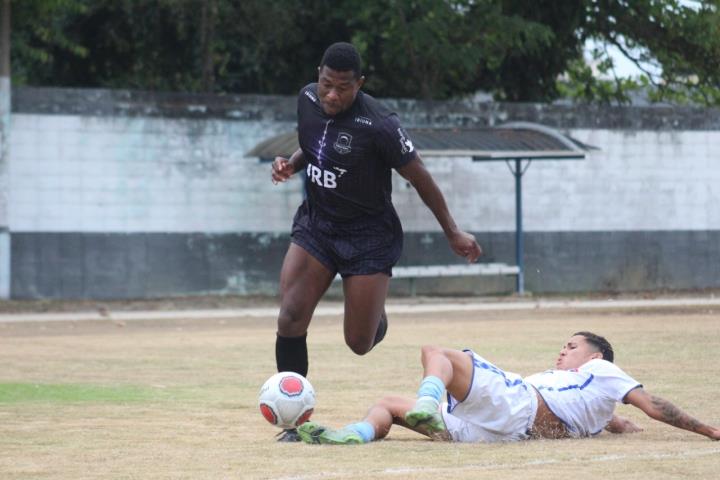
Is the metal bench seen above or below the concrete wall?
below

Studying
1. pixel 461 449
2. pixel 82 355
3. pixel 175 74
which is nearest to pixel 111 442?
pixel 461 449

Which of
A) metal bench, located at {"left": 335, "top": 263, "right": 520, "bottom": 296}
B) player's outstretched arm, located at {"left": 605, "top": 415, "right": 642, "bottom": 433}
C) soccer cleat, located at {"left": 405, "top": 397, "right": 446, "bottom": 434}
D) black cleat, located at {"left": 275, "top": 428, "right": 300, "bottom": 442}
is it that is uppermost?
soccer cleat, located at {"left": 405, "top": 397, "right": 446, "bottom": 434}

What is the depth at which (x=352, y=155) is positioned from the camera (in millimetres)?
8594

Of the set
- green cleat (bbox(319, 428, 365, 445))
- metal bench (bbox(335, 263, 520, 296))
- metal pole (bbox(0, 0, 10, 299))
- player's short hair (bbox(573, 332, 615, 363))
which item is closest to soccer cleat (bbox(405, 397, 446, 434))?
green cleat (bbox(319, 428, 365, 445))

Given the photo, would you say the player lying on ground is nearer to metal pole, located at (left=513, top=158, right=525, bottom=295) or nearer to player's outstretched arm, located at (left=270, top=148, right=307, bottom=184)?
player's outstretched arm, located at (left=270, top=148, right=307, bottom=184)

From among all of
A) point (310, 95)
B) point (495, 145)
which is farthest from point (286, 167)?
point (495, 145)

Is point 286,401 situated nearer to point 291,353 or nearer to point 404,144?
point 291,353

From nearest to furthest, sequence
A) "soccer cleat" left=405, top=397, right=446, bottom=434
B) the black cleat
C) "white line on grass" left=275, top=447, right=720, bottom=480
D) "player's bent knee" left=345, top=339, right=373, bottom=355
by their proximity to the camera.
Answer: "white line on grass" left=275, top=447, right=720, bottom=480
"soccer cleat" left=405, top=397, right=446, bottom=434
the black cleat
"player's bent knee" left=345, top=339, right=373, bottom=355

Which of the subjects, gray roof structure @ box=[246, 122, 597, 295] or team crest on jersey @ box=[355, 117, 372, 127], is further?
gray roof structure @ box=[246, 122, 597, 295]

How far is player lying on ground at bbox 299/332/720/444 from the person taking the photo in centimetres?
788

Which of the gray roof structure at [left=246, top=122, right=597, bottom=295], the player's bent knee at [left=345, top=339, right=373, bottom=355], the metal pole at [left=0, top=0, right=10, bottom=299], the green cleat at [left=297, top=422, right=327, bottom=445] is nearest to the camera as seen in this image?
the green cleat at [left=297, top=422, right=327, bottom=445]

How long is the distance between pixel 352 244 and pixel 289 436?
126 cm

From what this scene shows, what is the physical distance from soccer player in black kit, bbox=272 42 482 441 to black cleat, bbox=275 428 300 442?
1 cm

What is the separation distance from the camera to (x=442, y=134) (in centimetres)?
2500
